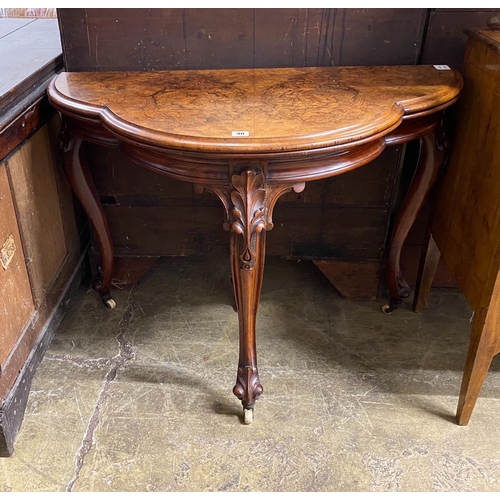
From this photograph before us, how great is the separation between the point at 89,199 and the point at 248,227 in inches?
27.8

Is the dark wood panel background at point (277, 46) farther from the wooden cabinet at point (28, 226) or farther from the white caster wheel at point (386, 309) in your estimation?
the white caster wheel at point (386, 309)

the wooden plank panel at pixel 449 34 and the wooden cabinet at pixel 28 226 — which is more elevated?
the wooden plank panel at pixel 449 34

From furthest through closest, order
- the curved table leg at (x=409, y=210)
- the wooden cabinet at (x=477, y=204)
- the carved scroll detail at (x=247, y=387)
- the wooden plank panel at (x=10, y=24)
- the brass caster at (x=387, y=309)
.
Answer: the wooden plank panel at (x=10, y=24) < the brass caster at (x=387, y=309) < the curved table leg at (x=409, y=210) < the carved scroll detail at (x=247, y=387) < the wooden cabinet at (x=477, y=204)

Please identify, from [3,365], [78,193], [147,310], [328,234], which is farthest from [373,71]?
[3,365]

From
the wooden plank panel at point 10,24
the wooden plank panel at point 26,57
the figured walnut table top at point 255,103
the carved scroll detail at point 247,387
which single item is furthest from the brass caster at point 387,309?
the wooden plank panel at point 10,24

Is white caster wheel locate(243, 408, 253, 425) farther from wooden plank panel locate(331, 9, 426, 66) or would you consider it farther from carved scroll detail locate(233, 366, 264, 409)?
wooden plank panel locate(331, 9, 426, 66)

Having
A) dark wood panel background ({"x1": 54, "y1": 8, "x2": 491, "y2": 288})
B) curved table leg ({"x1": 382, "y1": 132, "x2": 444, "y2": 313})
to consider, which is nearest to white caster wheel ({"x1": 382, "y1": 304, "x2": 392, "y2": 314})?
curved table leg ({"x1": 382, "y1": 132, "x2": 444, "y2": 313})

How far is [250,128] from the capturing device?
1182 millimetres

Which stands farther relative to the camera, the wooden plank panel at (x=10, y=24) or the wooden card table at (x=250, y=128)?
the wooden plank panel at (x=10, y=24)

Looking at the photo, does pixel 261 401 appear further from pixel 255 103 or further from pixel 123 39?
pixel 123 39

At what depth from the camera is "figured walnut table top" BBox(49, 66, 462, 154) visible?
3.79 feet

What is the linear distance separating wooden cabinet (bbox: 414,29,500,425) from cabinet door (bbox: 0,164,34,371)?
123cm

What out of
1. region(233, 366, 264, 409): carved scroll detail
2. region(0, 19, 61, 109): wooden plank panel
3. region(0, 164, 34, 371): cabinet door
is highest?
region(0, 19, 61, 109): wooden plank panel

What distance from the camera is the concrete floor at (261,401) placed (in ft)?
4.44
